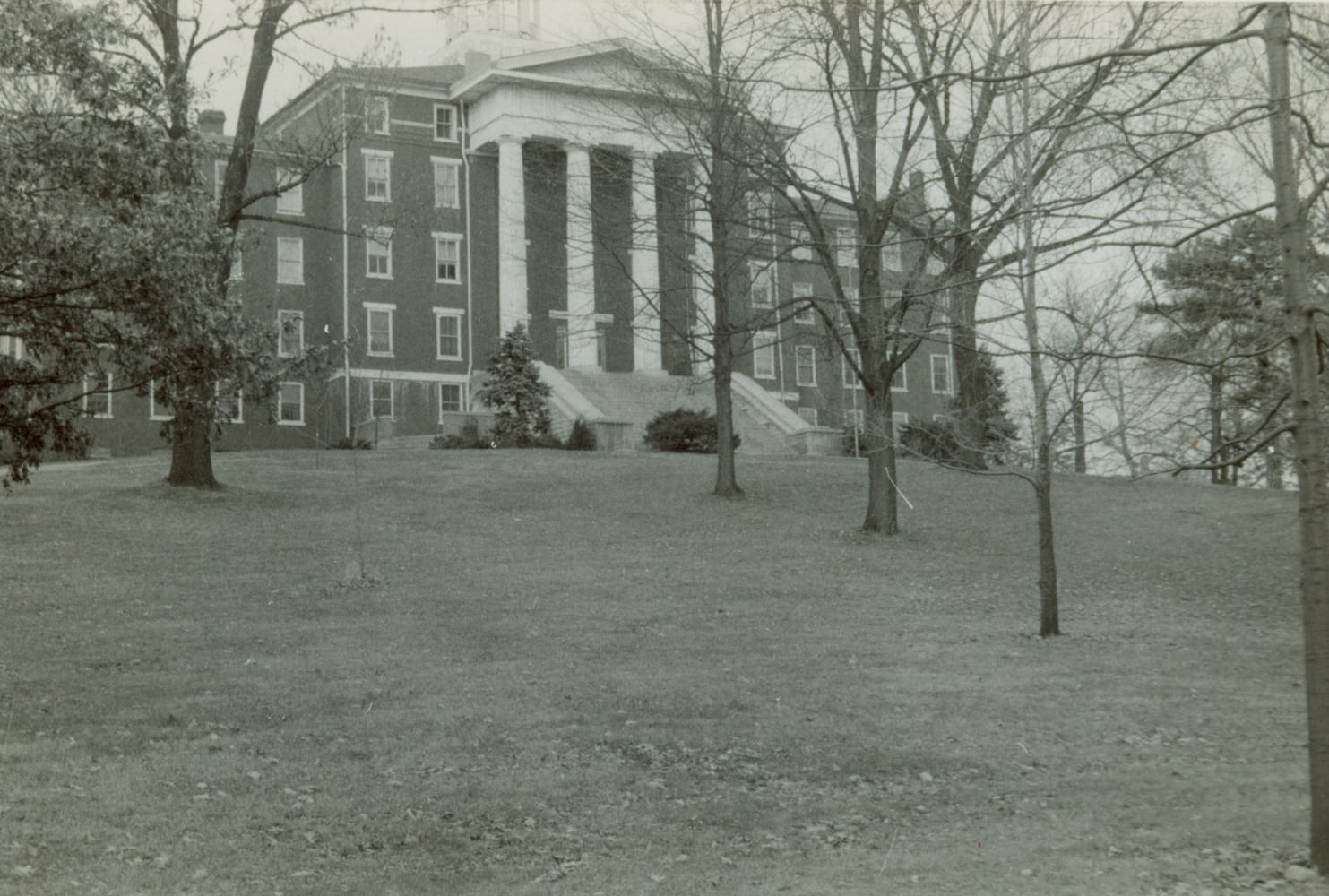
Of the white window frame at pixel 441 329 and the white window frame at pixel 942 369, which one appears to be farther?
the white window frame at pixel 942 369

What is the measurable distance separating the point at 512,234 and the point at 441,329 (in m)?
4.99

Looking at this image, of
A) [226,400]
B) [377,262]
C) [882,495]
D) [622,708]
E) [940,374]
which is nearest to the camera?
[622,708]

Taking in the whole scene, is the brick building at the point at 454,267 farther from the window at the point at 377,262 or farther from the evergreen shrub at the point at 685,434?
the evergreen shrub at the point at 685,434

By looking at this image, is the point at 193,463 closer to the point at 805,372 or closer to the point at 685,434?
the point at 685,434

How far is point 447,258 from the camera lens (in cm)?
5072

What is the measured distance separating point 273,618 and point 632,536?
8.60 metres

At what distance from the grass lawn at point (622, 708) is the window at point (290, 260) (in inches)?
967

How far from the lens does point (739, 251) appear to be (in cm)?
2559

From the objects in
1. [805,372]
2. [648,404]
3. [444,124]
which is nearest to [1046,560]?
[648,404]

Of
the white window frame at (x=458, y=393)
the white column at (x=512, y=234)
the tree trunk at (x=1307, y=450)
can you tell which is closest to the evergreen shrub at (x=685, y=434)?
the white column at (x=512, y=234)

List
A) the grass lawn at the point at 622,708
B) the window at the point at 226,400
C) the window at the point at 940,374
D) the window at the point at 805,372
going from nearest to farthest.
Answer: the grass lawn at the point at 622,708, the window at the point at 226,400, the window at the point at 805,372, the window at the point at 940,374

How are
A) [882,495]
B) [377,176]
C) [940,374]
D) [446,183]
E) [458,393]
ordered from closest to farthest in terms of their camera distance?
1. [882,495]
2. [377,176]
3. [458,393]
4. [446,183]
5. [940,374]

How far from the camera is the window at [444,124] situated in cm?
5047

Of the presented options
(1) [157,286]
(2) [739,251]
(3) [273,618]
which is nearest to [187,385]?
(1) [157,286]
